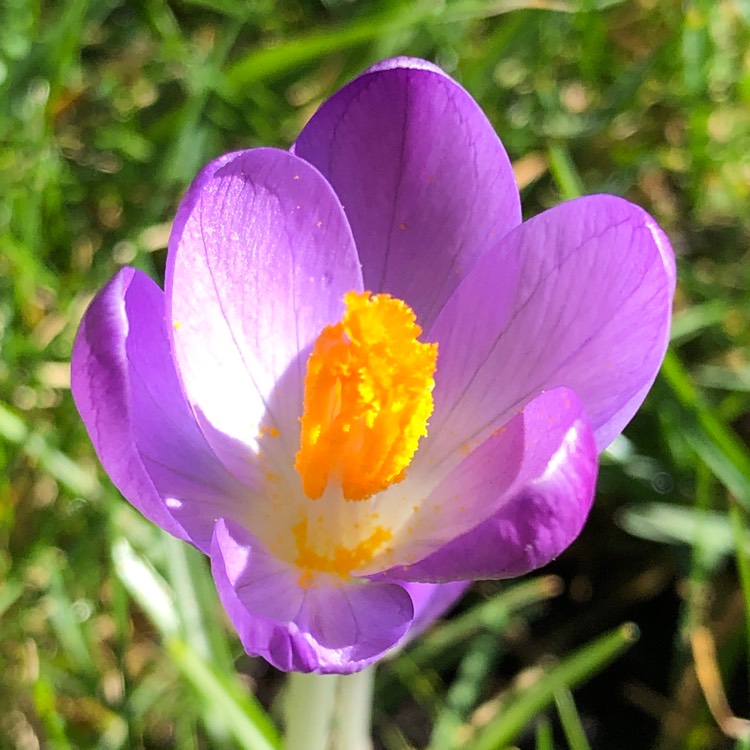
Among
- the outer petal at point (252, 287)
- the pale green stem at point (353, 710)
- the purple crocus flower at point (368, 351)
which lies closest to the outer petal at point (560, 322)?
the purple crocus flower at point (368, 351)

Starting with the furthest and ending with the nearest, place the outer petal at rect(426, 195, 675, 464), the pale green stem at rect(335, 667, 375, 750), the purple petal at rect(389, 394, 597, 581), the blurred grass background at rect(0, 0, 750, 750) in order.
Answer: the blurred grass background at rect(0, 0, 750, 750) → the pale green stem at rect(335, 667, 375, 750) → the outer petal at rect(426, 195, 675, 464) → the purple petal at rect(389, 394, 597, 581)

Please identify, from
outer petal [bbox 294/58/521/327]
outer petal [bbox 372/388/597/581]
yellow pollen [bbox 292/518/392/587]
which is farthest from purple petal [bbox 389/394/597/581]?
outer petal [bbox 294/58/521/327]

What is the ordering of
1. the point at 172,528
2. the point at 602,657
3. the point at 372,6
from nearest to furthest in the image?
the point at 172,528 < the point at 602,657 < the point at 372,6

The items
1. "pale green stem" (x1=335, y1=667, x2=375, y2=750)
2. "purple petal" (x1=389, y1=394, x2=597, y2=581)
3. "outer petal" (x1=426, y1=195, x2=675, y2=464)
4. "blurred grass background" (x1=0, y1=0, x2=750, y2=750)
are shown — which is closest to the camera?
"purple petal" (x1=389, y1=394, x2=597, y2=581)

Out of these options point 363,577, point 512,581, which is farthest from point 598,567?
point 363,577

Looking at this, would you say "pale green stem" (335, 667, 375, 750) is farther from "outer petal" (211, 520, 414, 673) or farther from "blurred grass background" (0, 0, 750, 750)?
"outer petal" (211, 520, 414, 673)

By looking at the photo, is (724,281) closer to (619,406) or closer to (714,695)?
(714,695)

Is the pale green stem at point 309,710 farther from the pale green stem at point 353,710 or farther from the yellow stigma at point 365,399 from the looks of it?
the yellow stigma at point 365,399
